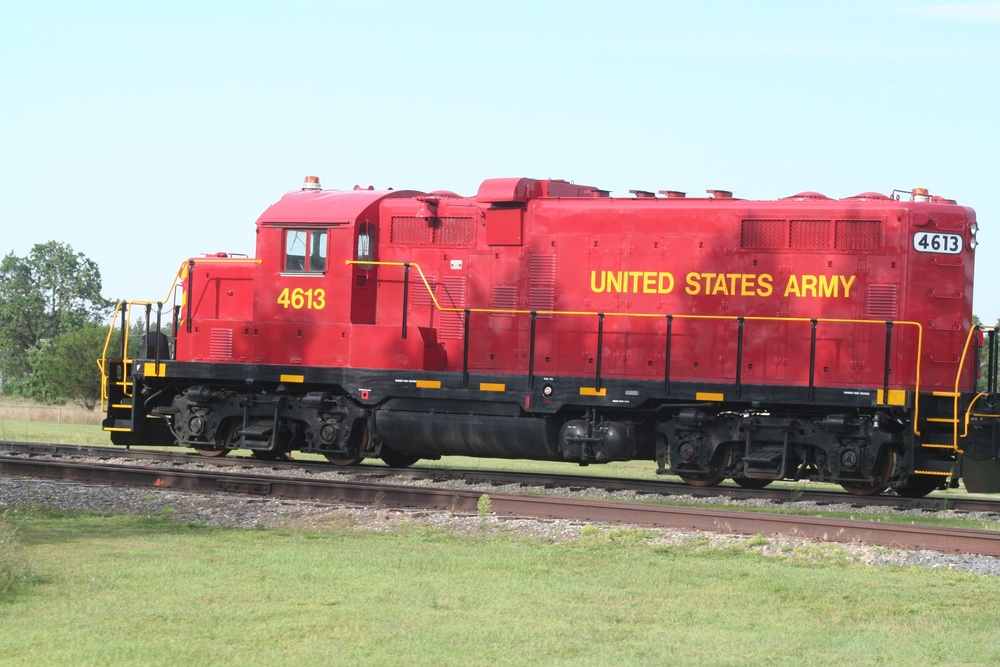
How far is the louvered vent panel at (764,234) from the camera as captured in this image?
14.7 metres

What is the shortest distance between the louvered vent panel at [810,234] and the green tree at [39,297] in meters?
67.3

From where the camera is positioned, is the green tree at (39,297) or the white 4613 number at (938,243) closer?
the white 4613 number at (938,243)

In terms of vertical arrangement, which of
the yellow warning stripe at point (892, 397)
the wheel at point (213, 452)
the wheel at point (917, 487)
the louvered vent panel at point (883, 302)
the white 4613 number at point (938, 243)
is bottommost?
the wheel at point (213, 452)

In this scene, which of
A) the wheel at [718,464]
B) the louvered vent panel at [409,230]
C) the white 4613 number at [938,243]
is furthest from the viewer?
the louvered vent panel at [409,230]

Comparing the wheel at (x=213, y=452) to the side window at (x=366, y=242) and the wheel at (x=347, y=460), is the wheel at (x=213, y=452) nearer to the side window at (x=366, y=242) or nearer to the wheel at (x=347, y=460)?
the wheel at (x=347, y=460)

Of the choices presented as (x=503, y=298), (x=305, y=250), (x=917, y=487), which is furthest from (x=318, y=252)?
(x=917, y=487)

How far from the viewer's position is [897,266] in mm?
14250

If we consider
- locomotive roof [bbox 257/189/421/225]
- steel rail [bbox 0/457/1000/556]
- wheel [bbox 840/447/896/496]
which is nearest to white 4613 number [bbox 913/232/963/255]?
wheel [bbox 840/447/896/496]

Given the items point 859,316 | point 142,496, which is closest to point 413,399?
point 142,496

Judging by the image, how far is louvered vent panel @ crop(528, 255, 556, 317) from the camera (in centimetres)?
1564

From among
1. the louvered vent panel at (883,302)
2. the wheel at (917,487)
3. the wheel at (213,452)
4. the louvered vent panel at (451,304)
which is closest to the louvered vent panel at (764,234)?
the louvered vent panel at (883,302)

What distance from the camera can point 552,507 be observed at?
1184 cm

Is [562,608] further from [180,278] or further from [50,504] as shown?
[180,278]

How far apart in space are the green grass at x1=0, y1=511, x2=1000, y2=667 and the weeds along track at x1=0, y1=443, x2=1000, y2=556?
94cm
